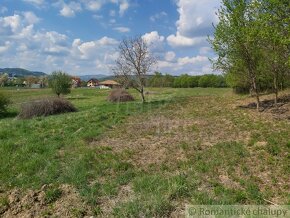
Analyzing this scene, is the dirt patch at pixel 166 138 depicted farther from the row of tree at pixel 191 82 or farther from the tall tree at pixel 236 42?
the row of tree at pixel 191 82

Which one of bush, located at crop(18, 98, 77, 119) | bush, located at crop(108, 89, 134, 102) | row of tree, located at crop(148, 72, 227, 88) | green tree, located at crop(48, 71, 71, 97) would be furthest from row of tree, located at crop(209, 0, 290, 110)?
row of tree, located at crop(148, 72, 227, 88)

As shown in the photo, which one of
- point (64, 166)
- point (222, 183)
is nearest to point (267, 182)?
point (222, 183)

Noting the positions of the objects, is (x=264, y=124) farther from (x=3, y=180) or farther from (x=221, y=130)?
(x=3, y=180)

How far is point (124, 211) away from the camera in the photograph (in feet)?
17.7

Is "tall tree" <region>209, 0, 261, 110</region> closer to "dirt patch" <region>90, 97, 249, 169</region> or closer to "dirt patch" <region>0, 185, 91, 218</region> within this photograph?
"dirt patch" <region>90, 97, 249, 169</region>

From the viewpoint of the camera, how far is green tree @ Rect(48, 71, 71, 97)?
55.4 m

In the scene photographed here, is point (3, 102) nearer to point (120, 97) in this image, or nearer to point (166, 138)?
point (120, 97)

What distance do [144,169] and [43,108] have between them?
64.1 ft

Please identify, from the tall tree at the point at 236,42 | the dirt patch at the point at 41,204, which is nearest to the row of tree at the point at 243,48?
the tall tree at the point at 236,42

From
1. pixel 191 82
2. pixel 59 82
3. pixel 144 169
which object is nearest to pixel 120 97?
pixel 59 82

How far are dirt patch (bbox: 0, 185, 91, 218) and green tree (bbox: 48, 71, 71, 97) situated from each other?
167 feet

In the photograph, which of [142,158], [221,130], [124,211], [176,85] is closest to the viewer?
[124,211]

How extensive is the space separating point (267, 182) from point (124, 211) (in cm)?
335

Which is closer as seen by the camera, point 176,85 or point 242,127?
point 242,127
